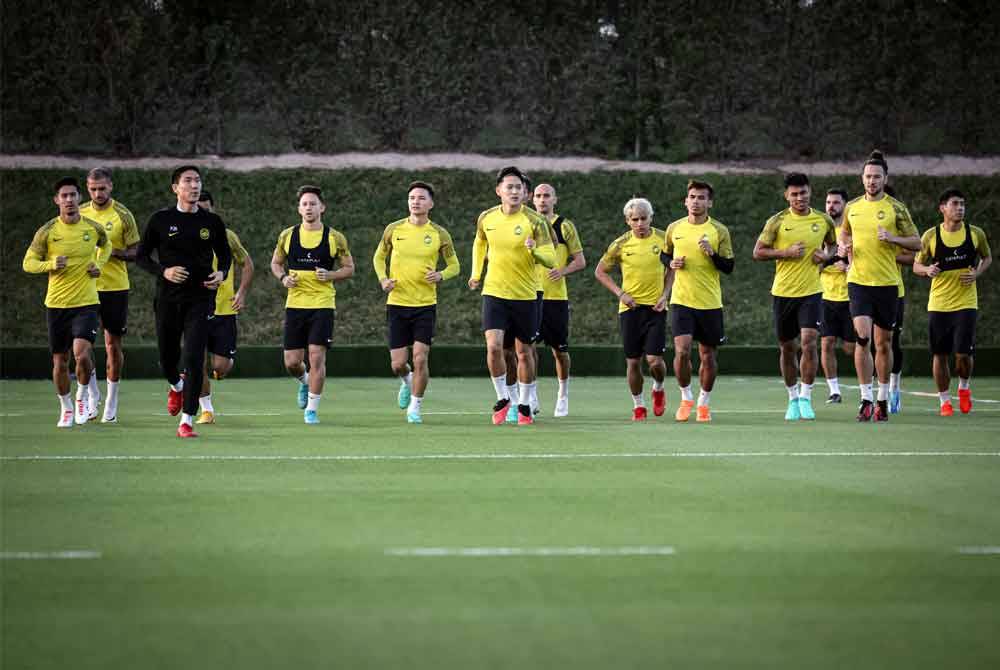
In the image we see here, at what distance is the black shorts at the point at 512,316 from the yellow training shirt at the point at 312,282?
1.51 metres

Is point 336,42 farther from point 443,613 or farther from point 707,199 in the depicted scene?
point 443,613

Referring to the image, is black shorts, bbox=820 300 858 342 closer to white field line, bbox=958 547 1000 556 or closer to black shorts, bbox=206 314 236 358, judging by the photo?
black shorts, bbox=206 314 236 358

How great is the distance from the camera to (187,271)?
41.6ft

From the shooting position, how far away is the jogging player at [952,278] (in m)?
16.0

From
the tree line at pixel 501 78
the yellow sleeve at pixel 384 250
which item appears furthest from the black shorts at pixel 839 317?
the tree line at pixel 501 78

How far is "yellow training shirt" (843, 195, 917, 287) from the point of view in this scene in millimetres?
14656

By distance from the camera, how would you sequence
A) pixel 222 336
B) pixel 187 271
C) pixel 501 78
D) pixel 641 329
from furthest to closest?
pixel 501 78, pixel 222 336, pixel 641 329, pixel 187 271

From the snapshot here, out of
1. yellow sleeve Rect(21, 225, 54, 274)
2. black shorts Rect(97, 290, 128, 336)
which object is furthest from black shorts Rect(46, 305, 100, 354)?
black shorts Rect(97, 290, 128, 336)

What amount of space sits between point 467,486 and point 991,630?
173 inches

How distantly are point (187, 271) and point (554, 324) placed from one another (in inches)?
189

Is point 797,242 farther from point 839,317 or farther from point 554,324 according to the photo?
point 554,324

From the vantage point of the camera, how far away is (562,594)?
575 centimetres

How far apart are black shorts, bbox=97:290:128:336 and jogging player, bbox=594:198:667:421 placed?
4.80 meters

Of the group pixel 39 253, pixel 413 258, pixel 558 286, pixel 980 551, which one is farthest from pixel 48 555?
pixel 558 286
